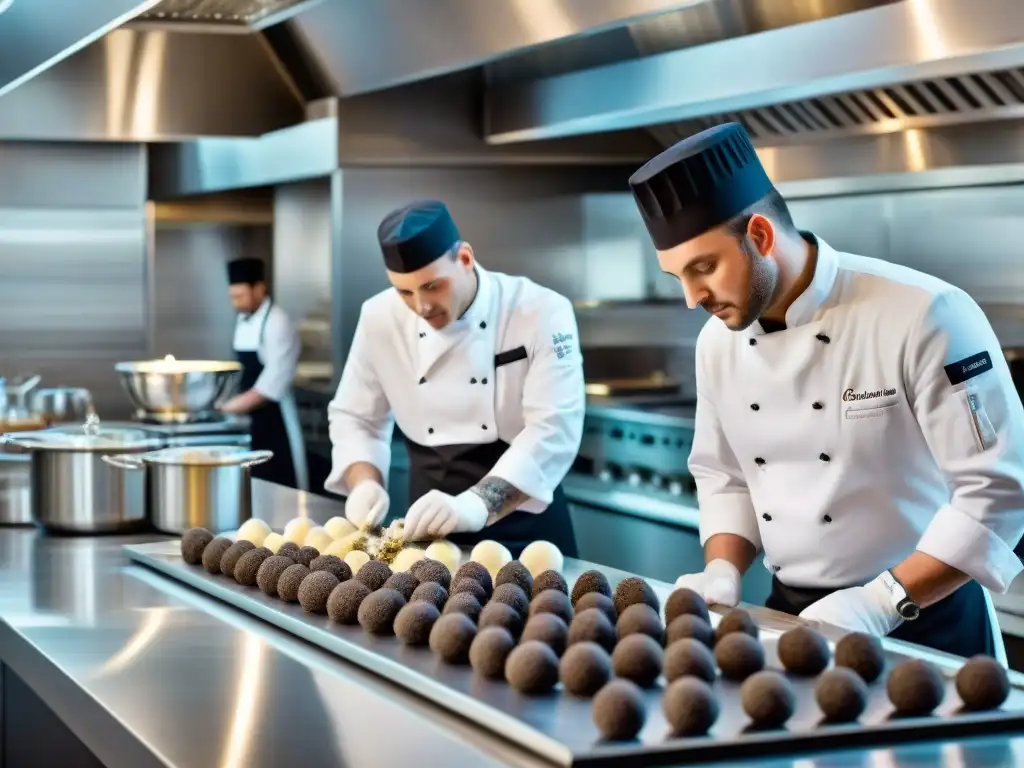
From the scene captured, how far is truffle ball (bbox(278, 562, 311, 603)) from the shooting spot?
2174mm

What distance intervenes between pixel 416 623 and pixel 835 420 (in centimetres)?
83

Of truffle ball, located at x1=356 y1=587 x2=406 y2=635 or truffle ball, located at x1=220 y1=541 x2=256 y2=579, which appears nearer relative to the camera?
truffle ball, located at x1=356 y1=587 x2=406 y2=635

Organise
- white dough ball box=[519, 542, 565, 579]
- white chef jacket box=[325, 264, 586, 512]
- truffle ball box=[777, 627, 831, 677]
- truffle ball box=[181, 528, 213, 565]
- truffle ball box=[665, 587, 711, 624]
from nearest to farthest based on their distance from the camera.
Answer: truffle ball box=[777, 627, 831, 677] → truffle ball box=[665, 587, 711, 624] → white dough ball box=[519, 542, 565, 579] → truffle ball box=[181, 528, 213, 565] → white chef jacket box=[325, 264, 586, 512]

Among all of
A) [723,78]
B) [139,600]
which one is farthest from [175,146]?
[139,600]

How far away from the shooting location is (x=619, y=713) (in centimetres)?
144

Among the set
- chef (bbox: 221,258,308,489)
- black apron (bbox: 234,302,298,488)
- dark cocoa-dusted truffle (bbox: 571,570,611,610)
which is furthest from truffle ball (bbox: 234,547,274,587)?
black apron (bbox: 234,302,298,488)

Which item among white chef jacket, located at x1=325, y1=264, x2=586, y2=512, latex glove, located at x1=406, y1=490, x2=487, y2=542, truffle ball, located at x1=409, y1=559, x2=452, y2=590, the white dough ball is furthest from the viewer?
white chef jacket, located at x1=325, y1=264, x2=586, y2=512

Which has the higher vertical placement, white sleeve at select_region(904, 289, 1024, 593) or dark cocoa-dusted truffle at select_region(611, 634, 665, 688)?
white sleeve at select_region(904, 289, 1024, 593)

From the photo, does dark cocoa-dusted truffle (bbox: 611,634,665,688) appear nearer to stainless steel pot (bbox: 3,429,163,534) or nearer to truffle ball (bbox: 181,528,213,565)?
truffle ball (bbox: 181,528,213,565)

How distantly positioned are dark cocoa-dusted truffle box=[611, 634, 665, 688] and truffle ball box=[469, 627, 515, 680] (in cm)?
13

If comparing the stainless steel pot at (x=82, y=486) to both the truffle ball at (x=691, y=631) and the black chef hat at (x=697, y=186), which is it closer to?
the black chef hat at (x=697, y=186)

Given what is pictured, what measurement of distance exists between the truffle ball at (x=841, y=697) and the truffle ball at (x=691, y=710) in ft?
0.39

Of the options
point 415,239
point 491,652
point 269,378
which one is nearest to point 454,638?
point 491,652

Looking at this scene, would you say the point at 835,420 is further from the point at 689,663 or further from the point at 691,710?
the point at 691,710
